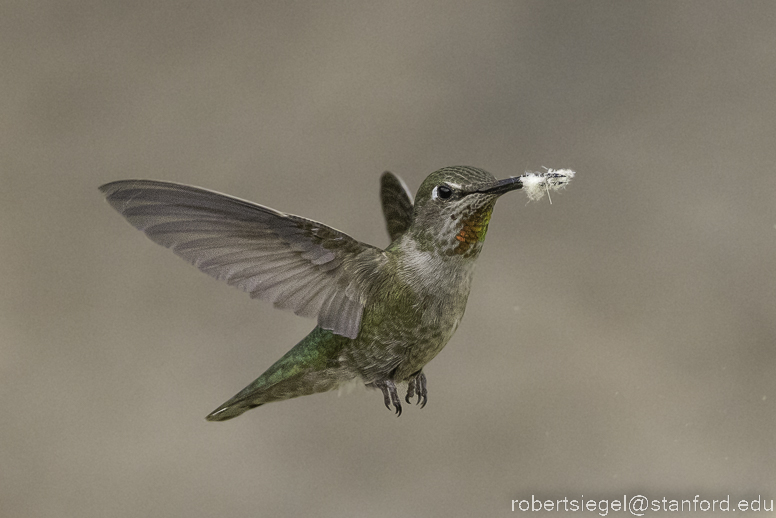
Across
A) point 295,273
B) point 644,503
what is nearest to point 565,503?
point 644,503

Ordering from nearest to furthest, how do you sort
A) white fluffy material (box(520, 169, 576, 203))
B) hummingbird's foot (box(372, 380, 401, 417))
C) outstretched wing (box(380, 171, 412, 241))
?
white fluffy material (box(520, 169, 576, 203))
hummingbird's foot (box(372, 380, 401, 417))
outstretched wing (box(380, 171, 412, 241))

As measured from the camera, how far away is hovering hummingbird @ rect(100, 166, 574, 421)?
486 millimetres

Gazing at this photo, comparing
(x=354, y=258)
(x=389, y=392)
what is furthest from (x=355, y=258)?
(x=389, y=392)

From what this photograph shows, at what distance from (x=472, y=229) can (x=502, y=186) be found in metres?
0.06

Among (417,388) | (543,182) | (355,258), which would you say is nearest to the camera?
(543,182)

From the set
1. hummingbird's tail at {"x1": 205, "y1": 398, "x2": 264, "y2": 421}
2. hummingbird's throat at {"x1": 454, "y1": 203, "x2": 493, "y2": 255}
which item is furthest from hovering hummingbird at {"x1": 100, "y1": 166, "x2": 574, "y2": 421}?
hummingbird's tail at {"x1": 205, "y1": 398, "x2": 264, "y2": 421}

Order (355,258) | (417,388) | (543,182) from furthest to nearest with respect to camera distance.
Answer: (417,388), (355,258), (543,182)

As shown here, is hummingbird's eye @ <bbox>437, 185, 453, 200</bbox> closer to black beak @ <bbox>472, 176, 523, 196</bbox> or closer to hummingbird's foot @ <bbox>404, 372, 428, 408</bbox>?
black beak @ <bbox>472, 176, 523, 196</bbox>

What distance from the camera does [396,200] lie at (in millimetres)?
710

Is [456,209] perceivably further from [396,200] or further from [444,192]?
→ [396,200]

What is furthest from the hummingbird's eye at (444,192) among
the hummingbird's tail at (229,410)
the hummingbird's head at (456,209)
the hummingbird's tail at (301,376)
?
the hummingbird's tail at (229,410)

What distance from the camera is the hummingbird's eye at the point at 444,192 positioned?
493mm

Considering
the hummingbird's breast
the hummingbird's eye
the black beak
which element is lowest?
the hummingbird's breast

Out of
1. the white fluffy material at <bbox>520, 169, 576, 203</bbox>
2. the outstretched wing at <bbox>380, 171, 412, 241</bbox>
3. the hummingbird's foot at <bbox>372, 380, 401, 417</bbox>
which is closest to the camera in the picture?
the white fluffy material at <bbox>520, 169, 576, 203</bbox>
